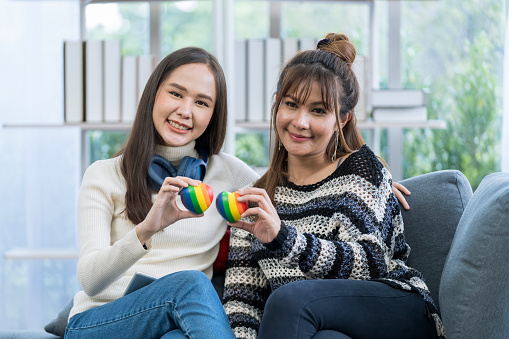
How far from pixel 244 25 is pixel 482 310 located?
2.75 meters

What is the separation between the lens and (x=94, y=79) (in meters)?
2.47

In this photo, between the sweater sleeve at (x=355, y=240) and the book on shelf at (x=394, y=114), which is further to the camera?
the book on shelf at (x=394, y=114)

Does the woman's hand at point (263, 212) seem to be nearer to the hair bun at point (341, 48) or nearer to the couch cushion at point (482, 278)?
the couch cushion at point (482, 278)

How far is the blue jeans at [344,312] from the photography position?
1.29 m

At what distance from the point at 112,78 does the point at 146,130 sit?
770 mm

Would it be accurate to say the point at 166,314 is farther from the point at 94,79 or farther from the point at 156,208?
the point at 94,79

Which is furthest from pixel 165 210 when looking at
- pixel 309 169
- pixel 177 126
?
pixel 309 169

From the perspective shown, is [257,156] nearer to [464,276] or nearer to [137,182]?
[137,182]

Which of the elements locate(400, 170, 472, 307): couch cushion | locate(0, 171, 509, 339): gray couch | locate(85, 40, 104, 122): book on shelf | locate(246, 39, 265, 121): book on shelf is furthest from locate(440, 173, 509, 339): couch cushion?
locate(85, 40, 104, 122): book on shelf

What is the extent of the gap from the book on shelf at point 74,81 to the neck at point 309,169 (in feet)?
3.60

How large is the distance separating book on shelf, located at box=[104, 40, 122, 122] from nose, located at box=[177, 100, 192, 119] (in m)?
0.80

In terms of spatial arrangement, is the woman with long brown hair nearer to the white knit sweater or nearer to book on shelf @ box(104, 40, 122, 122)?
the white knit sweater

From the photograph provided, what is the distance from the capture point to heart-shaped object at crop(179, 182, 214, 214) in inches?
57.2

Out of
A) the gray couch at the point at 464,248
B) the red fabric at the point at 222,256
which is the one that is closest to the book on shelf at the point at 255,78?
the red fabric at the point at 222,256
